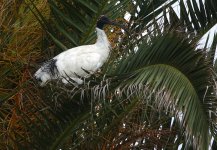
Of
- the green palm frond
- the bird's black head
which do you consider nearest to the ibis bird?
the bird's black head

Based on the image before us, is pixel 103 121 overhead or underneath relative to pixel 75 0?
underneath

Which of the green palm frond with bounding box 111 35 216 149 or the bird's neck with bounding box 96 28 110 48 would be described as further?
the bird's neck with bounding box 96 28 110 48

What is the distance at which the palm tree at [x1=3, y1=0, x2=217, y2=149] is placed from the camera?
3.50 metres

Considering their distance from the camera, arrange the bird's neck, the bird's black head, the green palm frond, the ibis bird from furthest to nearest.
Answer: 1. the bird's black head
2. the bird's neck
3. the ibis bird
4. the green palm frond

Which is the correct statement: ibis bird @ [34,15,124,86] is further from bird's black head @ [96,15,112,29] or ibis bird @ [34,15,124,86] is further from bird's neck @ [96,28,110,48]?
bird's black head @ [96,15,112,29]

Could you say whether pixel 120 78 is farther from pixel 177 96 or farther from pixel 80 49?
pixel 80 49

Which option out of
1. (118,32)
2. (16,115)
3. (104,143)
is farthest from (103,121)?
(118,32)

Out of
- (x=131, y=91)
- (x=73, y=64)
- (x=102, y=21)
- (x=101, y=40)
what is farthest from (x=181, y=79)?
(x=102, y=21)

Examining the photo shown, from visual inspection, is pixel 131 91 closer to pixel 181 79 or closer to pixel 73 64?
pixel 181 79

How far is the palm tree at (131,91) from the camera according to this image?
11.5 feet

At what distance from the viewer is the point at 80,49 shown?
469cm

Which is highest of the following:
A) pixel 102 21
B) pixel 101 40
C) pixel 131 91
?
pixel 102 21

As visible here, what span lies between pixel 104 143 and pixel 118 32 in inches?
54.2

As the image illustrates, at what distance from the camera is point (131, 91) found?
359cm
